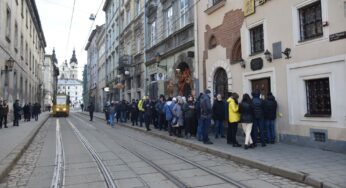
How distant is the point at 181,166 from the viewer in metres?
8.92

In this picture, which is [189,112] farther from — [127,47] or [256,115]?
[127,47]

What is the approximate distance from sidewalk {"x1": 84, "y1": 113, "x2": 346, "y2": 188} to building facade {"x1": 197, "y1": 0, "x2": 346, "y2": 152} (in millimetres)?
781

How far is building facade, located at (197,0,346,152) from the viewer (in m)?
10.1

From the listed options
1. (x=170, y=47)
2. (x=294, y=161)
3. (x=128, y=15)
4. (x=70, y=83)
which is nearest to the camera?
(x=294, y=161)

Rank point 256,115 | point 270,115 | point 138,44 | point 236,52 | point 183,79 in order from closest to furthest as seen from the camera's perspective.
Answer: point 256,115 → point 270,115 → point 236,52 → point 183,79 → point 138,44

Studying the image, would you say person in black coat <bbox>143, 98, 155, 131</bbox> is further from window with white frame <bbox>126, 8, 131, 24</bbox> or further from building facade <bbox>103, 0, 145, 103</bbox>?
window with white frame <bbox>126, 8, 131, 24</bbox>

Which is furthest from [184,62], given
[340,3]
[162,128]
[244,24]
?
[340,3]

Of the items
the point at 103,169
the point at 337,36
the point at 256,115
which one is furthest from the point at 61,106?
the point at 337,36

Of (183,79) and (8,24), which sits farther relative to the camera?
(8,24)

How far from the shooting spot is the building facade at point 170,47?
63.7ft

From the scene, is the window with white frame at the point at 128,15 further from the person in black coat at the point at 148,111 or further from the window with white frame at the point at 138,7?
the person in black coat at the point at 148,111

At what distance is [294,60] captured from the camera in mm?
11508

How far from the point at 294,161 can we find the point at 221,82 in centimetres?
823

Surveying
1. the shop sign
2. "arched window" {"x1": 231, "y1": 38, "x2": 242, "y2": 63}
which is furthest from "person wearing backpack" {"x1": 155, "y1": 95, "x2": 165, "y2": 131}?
the shop sign
